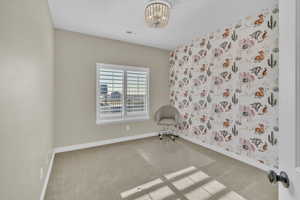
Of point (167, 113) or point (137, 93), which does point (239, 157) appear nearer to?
point (167, 113)

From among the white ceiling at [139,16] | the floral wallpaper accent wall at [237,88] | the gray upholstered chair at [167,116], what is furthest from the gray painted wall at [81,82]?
the floral wallpaper accent wall at [237,88]

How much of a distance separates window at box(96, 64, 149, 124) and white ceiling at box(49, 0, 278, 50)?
2.93 ft

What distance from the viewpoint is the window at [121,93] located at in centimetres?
319

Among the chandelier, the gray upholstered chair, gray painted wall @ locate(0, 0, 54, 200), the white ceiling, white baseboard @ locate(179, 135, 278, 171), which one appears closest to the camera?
gray painted wall @ locate(0, 0, 54, 200)

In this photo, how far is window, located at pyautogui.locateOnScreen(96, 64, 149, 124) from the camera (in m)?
3.19

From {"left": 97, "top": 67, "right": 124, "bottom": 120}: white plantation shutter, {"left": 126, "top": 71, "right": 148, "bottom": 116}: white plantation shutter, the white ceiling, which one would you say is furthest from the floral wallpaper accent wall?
{"left": 97, "top": 67, "right": 124, "bottom": 120}: white plantation shutter

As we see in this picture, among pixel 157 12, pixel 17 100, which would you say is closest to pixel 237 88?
pixel 157 12

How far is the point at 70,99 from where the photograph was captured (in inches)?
112

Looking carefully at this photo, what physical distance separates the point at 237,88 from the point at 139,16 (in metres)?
2.33

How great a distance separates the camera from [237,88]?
2.44 meters

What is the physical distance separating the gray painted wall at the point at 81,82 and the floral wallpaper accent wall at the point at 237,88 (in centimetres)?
173

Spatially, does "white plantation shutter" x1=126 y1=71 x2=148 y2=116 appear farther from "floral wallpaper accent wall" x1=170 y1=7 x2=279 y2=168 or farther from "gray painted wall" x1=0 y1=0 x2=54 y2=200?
"gray painted wall" x1=0 y1=0 x2=54 y2=200

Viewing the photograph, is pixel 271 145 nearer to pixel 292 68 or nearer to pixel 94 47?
pixel 292 68

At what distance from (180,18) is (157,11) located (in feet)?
2.90
